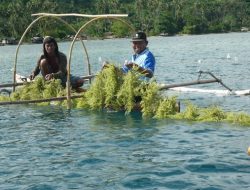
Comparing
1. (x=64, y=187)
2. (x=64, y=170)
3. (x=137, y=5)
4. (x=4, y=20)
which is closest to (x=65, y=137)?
(x=64, y=170)

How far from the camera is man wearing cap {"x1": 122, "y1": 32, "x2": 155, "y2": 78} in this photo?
16592 millimetres

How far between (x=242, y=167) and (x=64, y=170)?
304 cm

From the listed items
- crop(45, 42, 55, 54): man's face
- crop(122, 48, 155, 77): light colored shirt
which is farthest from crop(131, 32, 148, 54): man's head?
crop(45, 42, 55, 54): man's face

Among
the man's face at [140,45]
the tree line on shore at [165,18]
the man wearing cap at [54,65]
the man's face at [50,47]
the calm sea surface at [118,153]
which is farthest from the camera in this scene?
the tree line on shore at [165,18]

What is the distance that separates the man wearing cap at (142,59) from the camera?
653 inches

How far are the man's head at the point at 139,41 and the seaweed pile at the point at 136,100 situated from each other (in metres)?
0.94

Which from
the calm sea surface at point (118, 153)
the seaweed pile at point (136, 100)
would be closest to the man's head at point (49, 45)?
the seaweed pile at point (136, 100)

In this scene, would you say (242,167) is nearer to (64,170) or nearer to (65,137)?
(64,170)

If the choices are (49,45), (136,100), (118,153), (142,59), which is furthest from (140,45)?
(118,153)

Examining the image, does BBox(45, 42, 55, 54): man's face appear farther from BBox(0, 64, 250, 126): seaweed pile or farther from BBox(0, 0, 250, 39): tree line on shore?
BBox(0, 0, 250, 39): tree line on shore

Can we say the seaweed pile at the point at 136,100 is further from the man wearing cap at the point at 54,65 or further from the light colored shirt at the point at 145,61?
the man wearing cap at the point at 54,65

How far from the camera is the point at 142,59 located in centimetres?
1689

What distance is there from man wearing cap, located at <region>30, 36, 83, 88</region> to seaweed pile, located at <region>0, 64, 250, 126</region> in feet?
4.12

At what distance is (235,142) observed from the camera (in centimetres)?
1202
